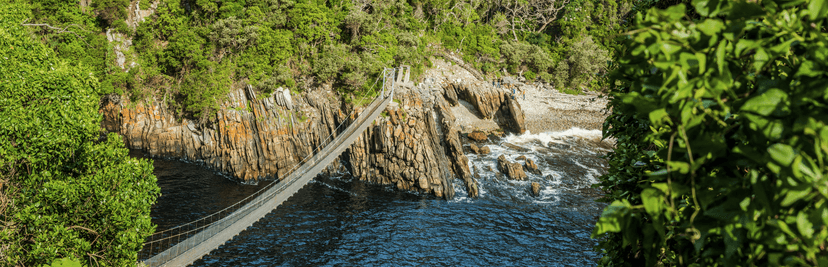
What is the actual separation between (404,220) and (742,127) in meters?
20.1

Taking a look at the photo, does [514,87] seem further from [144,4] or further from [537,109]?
[144,4]

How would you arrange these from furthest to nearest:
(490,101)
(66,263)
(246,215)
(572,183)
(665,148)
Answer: (490,101)
(572,183)
(246,215)
(66,263)
(665,148)

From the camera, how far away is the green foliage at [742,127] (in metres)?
1.39

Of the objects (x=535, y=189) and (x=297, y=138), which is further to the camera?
(x=297, y=138)

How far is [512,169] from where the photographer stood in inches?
1027

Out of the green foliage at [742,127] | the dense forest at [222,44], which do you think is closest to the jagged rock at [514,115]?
the dense forest at [222,44]

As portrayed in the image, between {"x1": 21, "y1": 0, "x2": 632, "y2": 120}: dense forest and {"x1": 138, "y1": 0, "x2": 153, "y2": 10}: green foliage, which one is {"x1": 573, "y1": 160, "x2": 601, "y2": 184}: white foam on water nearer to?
{"x1": 21, "y1": 0, "x2": 632, "y2": 120}: dense forest

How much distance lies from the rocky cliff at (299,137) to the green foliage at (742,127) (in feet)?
74.5

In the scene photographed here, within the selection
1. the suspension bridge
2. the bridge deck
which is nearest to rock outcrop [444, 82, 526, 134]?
the suspension bridge

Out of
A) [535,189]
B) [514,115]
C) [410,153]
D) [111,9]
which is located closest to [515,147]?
[514,115]

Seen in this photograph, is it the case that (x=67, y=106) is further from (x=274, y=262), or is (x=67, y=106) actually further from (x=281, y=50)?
(x=281, y=50)

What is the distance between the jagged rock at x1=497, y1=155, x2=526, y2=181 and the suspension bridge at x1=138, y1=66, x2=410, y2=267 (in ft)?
28.6

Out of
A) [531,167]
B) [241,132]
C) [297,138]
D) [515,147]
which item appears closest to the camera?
[241,132]

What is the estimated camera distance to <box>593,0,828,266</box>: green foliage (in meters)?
1.39
